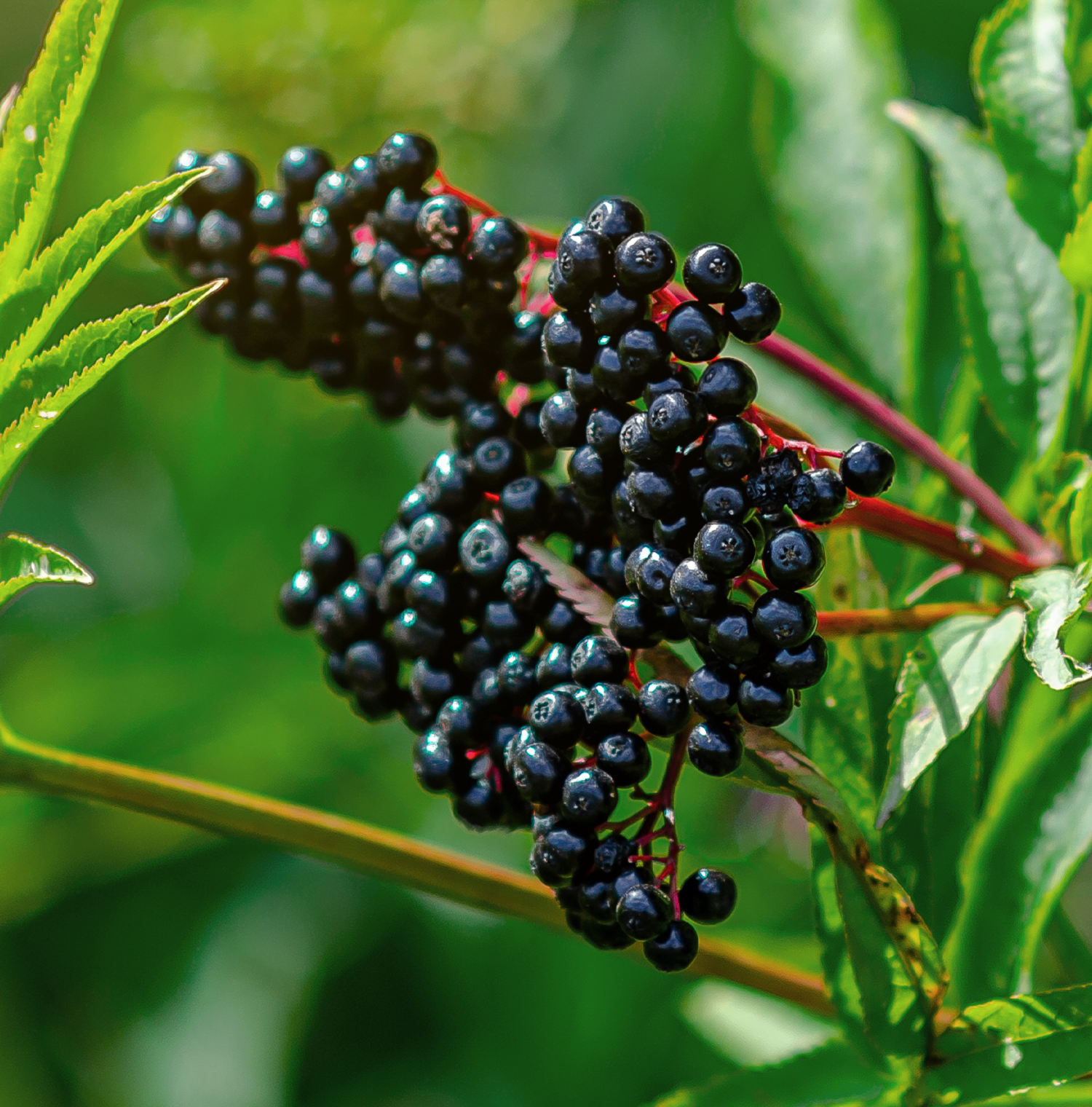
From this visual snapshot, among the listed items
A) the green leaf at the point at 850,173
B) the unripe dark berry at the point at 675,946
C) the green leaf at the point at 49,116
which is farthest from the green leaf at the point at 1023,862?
the green leaf at the point at 49,116

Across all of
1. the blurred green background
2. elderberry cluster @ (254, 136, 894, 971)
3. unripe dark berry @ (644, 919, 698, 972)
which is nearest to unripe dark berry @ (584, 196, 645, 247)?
elderberry cluster @ (254, 136, 894, 971)

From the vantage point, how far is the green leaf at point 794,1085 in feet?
4.66

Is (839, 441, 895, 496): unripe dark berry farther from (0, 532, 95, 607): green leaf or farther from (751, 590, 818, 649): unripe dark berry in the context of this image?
(0, 532, 95, 607): green leaf

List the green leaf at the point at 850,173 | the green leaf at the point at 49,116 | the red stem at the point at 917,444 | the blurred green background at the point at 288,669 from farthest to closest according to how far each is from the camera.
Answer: the blurred green background at the point at 288,669 → the green leaf at the point at 850,173 → the red stem at the point at 917,444 → the green leaf at the point at 49,116

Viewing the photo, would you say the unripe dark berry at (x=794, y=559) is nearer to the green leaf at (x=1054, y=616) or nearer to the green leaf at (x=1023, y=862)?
the green leaf at (x=1054, y=616)

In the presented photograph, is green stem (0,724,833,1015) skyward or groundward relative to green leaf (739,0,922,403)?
groundward

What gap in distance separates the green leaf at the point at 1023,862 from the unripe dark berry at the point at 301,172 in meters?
1.14

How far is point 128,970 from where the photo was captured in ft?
8.78

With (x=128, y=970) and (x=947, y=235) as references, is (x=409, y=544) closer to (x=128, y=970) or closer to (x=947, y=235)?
(x=947, y=235)

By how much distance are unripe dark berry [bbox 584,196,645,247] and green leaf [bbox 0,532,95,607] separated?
1.94ft

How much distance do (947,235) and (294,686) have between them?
1.70 meters

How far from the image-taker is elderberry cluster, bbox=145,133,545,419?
4.38 ft

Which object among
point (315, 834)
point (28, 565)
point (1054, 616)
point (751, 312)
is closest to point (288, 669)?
point (315, 834)

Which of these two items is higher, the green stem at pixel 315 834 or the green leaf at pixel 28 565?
the green leaf at pixel 28 565
